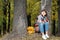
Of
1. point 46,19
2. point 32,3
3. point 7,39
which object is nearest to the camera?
point 46,19

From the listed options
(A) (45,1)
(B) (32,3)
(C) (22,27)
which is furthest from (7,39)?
(B) (32,3)

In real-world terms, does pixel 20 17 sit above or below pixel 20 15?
below

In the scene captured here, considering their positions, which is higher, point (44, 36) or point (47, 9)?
point (47, 9)

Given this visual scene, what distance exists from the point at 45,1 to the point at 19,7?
1.90 meters

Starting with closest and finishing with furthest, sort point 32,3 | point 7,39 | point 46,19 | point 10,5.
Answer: point 46,19
point 7,39
point 32,3
point 10,5

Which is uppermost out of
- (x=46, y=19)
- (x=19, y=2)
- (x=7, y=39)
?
(x=19, y=2)

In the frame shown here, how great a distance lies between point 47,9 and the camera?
15.5m

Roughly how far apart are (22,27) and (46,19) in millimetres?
2394

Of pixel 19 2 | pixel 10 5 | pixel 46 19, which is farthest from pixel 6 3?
pixel 46 19

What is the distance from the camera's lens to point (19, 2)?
1616cm

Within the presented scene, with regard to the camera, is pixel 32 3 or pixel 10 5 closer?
pixel 32 3

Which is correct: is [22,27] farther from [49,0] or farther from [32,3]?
[32,3]

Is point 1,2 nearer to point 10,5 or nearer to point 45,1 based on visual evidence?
point 10,5

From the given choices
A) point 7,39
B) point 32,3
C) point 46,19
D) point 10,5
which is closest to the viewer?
point 46,19
